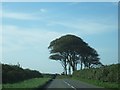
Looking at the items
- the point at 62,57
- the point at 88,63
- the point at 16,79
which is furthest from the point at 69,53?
the point at 16,79

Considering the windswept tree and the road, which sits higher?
the windswept tree

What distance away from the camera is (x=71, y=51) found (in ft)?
289

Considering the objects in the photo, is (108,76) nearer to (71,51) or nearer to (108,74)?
(108,74)

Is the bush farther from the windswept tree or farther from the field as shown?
the windswept tree

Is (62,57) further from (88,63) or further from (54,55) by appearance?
(88,63)

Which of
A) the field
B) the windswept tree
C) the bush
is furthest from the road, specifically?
the windswept tree

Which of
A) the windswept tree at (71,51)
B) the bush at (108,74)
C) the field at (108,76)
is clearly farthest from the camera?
the windswept tree at (71,51)

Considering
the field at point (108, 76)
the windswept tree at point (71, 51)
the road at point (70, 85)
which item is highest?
the windswept tree at point (71, 51)

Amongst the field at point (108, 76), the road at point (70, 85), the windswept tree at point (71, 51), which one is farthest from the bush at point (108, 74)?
the windswept tree at point (71, 51)

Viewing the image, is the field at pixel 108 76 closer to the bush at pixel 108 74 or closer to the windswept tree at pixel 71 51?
the bush at pixel 108 74

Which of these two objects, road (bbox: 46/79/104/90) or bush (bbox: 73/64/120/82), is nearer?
road (bbox: 46/79/104/90)

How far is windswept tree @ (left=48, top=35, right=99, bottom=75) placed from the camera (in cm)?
8662

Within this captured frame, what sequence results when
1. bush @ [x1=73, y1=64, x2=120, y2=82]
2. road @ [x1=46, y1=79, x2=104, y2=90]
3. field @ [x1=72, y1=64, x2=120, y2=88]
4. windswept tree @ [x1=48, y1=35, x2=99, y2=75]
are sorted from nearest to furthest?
road @ [x1=46, y1=79, x2=104, y2=90] → field @ [x1=72, y1=64, x2=120, y2=88] → bush @ [x1=73, y1=64, x2=120, y2=82] → windswept tree @ [x1=48, y1=35, x2=99, y2=75]

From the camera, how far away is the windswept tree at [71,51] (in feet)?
284
